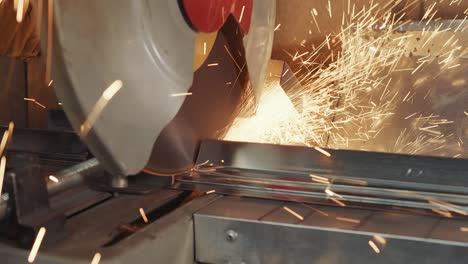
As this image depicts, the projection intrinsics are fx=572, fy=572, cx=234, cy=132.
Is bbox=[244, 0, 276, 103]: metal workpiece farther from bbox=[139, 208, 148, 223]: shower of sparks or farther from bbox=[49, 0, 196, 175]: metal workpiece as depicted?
bbox=[139, 208, 148, 223]: shower of sparks

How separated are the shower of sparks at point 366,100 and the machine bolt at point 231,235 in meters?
0.83

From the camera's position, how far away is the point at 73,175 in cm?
126

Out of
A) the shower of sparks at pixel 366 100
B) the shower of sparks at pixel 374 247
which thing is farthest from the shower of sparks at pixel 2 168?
the shower of sparks at pixel 366 100

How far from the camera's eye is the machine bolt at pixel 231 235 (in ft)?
3.68

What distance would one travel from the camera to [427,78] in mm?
2213

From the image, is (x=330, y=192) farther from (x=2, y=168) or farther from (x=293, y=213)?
(x=2, y=168)

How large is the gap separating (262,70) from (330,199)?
0.59 metres

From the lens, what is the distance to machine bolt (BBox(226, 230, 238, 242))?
1121 mm

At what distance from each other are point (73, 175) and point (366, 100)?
1371 mm

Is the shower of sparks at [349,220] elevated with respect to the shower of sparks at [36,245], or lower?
elevated

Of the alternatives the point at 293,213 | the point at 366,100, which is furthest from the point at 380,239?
the point at 366,100

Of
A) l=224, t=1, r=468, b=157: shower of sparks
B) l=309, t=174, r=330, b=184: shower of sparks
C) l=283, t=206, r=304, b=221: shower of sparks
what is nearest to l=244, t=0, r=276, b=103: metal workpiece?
l=224, t=1, r=468, b=157: shower of sparks

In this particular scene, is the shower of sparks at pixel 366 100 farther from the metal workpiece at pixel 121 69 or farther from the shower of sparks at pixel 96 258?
the shower of sparks at pixel 96 258

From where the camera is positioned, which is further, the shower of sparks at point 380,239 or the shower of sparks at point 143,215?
the shower of sparks at point 143,215
